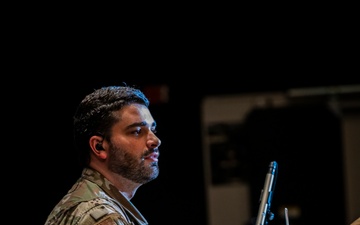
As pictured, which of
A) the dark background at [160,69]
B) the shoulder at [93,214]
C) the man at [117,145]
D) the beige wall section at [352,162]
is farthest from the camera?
the beige wall section at [352,162]

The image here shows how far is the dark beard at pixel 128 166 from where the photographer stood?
85.1 inches

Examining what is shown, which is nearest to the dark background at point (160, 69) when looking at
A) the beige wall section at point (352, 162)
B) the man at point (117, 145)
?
the beige wall section at point (352, 162)

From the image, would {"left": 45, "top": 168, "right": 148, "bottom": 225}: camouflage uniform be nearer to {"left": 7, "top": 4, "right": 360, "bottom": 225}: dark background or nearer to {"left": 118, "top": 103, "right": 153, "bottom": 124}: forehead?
{"left": 118, "top": 103, "right": 153, "bottom": 124}: forehead

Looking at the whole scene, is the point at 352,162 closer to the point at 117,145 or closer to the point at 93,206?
the point at 117,145

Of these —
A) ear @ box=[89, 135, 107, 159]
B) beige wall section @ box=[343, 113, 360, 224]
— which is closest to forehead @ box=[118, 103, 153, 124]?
ear @ box=[89, 135, 107, 159]

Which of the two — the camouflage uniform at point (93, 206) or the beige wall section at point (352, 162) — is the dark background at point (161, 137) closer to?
the beige wall section at point (352, 162)

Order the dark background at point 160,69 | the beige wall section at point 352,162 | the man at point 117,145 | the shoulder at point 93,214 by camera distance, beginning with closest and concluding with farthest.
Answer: the shoulder at point 93,214 < the man at point 117,145 < the dark background at point 160,69 < the beige wall section at point 352,162

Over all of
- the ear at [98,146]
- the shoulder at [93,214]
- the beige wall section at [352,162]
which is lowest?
the beige wall section at [352,162]

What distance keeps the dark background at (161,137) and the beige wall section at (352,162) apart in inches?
14.3

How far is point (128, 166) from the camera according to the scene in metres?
2.16

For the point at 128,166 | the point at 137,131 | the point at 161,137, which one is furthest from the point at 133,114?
the point at 161,137

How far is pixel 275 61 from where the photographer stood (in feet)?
16.7

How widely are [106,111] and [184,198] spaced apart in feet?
9.71

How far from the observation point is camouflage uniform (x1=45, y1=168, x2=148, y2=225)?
1.89 metres
